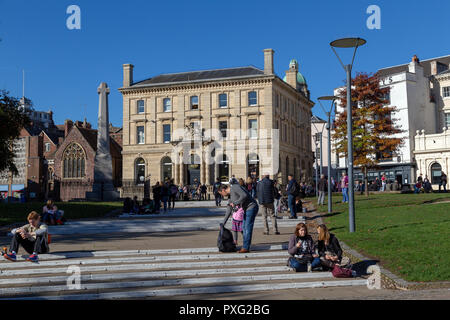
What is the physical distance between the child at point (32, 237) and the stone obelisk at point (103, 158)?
22.5m

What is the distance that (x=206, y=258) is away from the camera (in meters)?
11.6

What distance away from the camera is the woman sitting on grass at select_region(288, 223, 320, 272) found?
1062 centimetres

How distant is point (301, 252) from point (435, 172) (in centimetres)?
4854

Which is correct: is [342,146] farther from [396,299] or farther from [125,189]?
Result: [396,299]

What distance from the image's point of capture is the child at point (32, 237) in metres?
11.6

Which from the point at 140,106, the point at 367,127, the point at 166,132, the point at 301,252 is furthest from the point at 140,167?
the point at 301,252

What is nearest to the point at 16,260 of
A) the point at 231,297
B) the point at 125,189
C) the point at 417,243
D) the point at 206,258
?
the point at 206,258

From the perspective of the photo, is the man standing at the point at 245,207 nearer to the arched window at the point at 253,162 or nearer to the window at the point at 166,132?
the arched window at the point at 253,162

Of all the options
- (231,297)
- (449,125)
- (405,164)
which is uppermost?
(449,125)

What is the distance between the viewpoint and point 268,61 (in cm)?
5438

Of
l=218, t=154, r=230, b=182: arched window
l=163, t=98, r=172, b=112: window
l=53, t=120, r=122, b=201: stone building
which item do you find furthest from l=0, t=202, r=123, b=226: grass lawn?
l=53, t=120, r=122, b=201: stone building

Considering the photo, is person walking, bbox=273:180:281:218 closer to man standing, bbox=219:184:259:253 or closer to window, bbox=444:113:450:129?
man standing, bbox=219:184:259:253

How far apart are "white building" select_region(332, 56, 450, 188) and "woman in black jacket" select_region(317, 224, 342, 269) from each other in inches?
1916

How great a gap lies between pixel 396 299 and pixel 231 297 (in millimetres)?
2837
